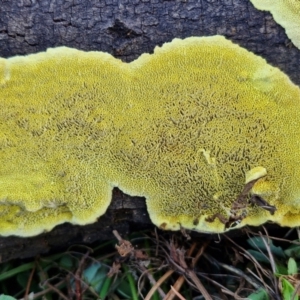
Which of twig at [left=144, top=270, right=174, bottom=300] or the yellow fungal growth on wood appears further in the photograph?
twig at [left=144, top=270, right=174, bottom=300]

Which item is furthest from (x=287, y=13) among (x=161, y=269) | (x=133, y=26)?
(x=161, y=269)

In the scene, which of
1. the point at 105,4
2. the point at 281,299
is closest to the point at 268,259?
the point at 281,299

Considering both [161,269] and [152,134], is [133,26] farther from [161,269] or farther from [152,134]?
[161,269]

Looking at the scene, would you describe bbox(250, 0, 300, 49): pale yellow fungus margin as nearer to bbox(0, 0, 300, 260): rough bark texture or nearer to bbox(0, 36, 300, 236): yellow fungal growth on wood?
bbox(0, 0, 300, 260): rough bark texture

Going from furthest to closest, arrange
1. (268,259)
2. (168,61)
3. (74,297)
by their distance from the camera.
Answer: (74,297) → (268,259) → (168,61)

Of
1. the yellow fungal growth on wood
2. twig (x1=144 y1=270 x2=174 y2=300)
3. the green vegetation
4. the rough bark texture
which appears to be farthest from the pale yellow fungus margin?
twig (x1=144 y1=270 x2=174 y2=300)

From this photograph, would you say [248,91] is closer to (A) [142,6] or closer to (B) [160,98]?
(B) [160,98]
